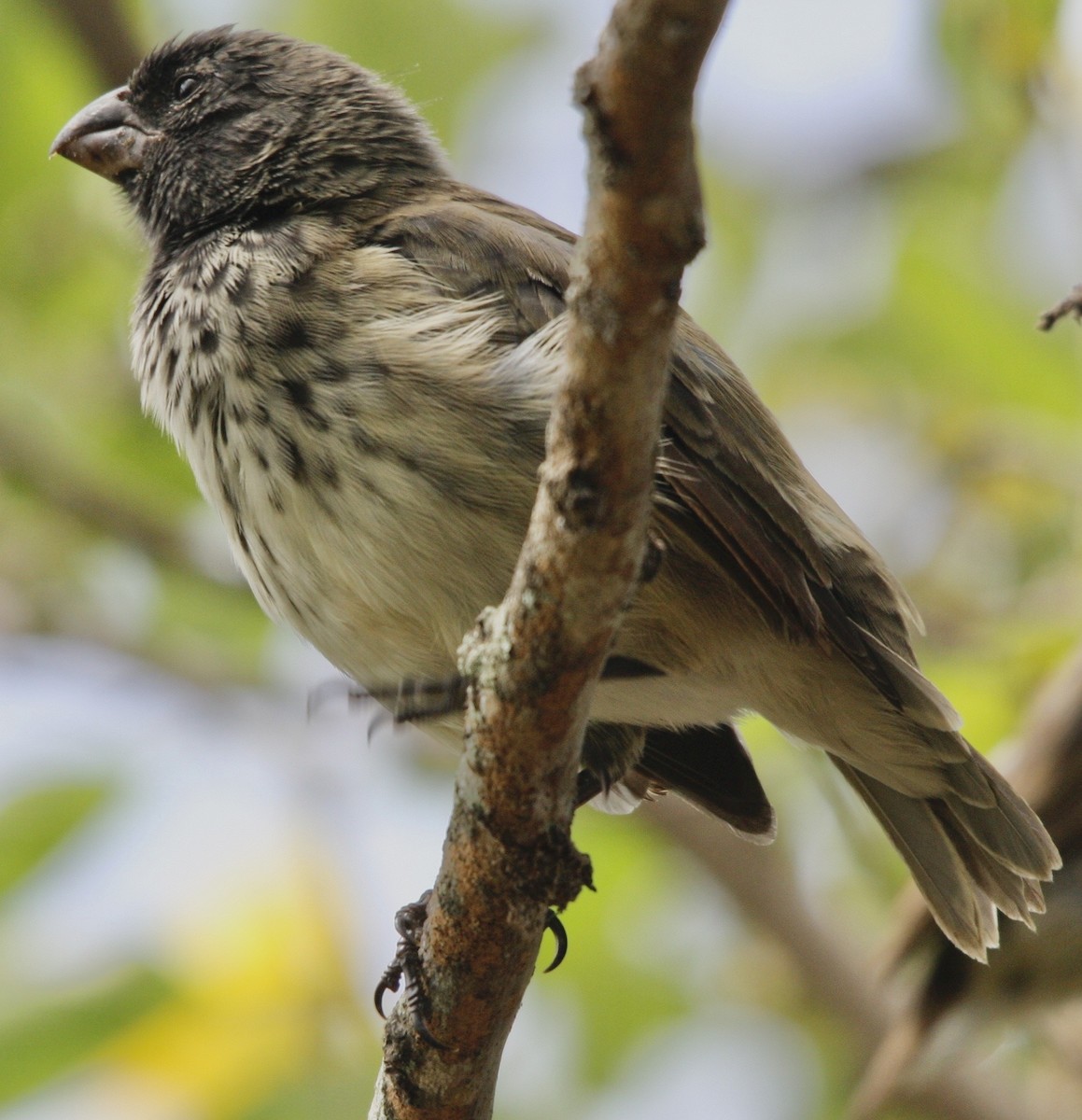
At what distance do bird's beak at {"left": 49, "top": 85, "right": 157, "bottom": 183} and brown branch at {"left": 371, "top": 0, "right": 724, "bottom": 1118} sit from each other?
2540 mm

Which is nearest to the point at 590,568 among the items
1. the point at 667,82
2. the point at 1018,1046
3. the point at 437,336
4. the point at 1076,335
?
the point at 667,82

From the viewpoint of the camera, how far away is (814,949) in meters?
5.23

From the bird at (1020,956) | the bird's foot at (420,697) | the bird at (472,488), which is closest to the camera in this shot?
the bird at (472,488)

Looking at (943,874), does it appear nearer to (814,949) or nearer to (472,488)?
(814,949)

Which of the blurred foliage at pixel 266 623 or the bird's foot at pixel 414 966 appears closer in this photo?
the bird's foot at pixel 414 966

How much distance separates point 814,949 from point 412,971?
248cm

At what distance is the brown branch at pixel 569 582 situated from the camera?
6.69ft

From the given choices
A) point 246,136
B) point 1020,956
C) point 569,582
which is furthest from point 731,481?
point 1020,956

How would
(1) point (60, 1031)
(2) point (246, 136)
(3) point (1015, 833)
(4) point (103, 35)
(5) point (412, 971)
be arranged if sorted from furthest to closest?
(4) point (103, 35) → (1) point (60, 1031) → (2) point (246, 136) → (3) point (1015, 833) → (5) point (412, 971)

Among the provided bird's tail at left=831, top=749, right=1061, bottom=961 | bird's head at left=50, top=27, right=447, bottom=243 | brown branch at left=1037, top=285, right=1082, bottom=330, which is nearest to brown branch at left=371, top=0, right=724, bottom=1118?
brown branch at left=1037, top=285, right=1082, bottom=330

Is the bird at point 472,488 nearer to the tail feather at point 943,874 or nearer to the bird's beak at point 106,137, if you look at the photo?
the tail feather at point 943,874

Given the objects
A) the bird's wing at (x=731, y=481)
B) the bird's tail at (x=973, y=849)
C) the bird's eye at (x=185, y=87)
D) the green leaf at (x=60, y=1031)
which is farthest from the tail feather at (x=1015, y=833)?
the bird's eye at (x=185, y=87)

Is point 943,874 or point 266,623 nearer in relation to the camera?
point 943,874

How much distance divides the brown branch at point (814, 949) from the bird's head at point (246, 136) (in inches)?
84.0
